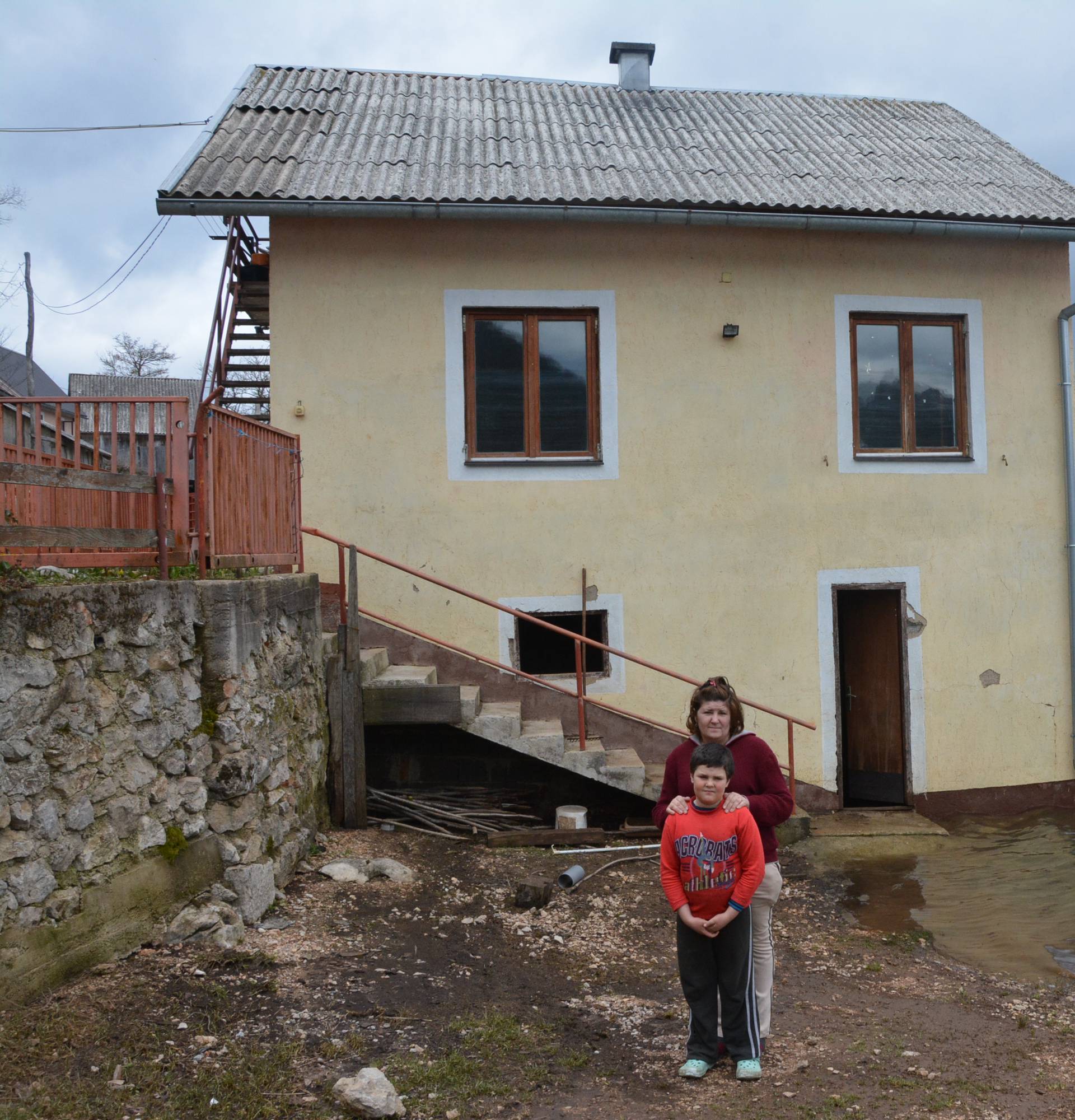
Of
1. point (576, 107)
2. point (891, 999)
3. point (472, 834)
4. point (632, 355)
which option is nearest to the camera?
point (891, 999)

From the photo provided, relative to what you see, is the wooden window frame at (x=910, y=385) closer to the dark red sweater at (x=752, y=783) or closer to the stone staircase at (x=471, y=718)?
the stone staircase at (x=471, y=718)

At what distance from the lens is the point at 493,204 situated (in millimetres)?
A: 7996

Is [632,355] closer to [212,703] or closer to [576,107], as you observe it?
[576,107]

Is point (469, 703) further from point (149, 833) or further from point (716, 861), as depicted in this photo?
point (716, 861)

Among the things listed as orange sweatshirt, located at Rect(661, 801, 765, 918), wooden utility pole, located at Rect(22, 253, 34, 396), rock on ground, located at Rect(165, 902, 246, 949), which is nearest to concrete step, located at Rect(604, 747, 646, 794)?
rock on ground, located at Rect(165, 902, 246, 949)

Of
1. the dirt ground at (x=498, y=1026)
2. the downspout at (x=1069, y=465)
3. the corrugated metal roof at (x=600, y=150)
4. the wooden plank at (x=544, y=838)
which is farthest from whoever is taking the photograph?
the downspout at (x=1069, y=465)

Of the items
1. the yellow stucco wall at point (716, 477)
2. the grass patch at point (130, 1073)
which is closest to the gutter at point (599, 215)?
the yellow stucco wall at point (716, 477)

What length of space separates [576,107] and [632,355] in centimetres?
391

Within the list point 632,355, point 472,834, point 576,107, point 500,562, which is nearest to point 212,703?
point 472,834

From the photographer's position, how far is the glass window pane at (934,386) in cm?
927

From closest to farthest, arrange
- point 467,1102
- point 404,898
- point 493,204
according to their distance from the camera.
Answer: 1. point 467,1102
2. point 404,898
3. point 493,204

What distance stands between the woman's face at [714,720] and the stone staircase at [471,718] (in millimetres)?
3520

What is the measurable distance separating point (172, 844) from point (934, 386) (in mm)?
7851

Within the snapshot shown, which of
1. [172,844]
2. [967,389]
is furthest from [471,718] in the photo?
[967,389]
